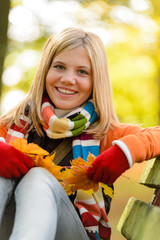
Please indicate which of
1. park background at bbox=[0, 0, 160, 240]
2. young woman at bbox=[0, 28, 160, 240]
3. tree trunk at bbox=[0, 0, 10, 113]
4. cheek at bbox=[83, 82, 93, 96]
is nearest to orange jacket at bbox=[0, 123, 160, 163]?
young woman at bbox=[0, 28, 160, 240]

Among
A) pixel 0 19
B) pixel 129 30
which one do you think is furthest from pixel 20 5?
pixel 0 19

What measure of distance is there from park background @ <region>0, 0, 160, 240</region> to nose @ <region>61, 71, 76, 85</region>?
5655 mm

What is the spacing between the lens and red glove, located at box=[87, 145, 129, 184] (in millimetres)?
1508

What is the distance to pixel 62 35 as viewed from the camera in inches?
81.0

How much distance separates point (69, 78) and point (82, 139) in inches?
12.7

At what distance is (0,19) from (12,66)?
3.21 metres

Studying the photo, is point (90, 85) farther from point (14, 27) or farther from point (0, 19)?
point (14, 27)

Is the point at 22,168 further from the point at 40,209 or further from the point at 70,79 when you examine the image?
the point at 70,79

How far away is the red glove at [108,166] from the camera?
151 centimetres

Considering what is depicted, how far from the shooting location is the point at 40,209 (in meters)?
1.27

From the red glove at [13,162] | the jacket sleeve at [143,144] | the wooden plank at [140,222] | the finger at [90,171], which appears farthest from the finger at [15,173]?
the wooden plank at [140,222]

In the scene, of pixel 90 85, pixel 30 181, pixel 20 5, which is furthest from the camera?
pixel 20 5

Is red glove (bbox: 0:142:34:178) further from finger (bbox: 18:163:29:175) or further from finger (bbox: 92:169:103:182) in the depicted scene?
finger (bbox: 92:169:103:182)

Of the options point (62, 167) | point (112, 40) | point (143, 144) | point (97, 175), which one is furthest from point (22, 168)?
point (112, 40)
